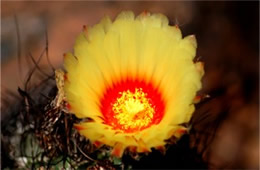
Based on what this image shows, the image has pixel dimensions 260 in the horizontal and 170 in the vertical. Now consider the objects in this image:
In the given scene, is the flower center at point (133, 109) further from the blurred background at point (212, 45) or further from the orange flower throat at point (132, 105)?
the blurred background at point (212, 45)

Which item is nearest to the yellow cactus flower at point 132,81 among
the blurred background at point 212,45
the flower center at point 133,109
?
the flower center at point 133,109

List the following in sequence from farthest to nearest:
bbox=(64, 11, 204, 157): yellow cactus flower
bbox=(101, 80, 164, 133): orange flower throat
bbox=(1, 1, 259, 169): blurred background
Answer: bbox=(1, 1, 259, 169): blurred background, bbox=(101, 80, 164, 133): orange flower throat, bbox=(64, 11, 204, 157): yellow cactus flower

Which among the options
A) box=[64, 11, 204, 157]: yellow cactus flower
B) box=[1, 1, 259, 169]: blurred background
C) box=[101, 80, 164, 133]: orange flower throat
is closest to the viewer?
box=[64, 11, 204, 157]: yellow cactus flower

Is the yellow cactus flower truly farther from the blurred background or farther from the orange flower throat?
the blurred background

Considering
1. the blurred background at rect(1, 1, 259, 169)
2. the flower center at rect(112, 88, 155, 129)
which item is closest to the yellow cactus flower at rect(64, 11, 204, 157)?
the flower center at rect(112, 88, 155, 129)

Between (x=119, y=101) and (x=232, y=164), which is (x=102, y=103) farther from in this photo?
(x=232, y=164)

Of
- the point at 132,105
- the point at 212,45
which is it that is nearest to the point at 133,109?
the point at 132,105

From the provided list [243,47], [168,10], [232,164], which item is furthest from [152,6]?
[232,164]
